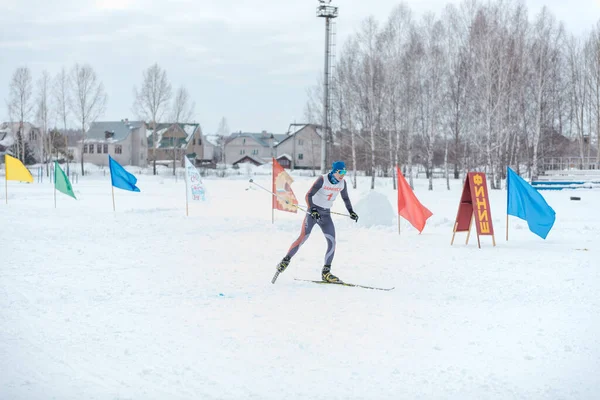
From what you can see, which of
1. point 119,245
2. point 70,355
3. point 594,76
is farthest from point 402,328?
point 594,76

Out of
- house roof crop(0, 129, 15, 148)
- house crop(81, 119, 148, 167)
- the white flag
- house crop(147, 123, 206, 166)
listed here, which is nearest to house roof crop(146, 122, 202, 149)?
house crop(147, 123, 206, 166)

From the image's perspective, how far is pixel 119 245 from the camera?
12914 millimetres

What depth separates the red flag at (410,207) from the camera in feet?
47.9

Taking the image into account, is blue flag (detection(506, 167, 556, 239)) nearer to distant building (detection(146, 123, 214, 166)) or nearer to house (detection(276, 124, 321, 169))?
distant building (detection(146, 123, 214, 166))

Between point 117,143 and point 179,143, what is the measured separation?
26.4ft

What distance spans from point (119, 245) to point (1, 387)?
27.9 feet

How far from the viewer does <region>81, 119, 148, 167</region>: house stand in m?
81.7

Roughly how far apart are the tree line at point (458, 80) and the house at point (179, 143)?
135ft

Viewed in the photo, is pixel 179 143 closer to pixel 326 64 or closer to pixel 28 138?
pixel 28 138

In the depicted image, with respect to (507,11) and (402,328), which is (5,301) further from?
(507,11)

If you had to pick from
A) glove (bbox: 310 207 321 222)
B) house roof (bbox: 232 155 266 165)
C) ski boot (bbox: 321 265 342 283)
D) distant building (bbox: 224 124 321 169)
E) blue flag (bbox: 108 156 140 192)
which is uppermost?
distant building (bbox: 224 124 321 169)

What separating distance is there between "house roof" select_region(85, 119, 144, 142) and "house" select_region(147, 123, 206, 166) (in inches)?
141

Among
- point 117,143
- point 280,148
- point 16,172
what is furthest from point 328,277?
point 280,148

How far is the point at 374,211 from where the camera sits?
16.9 metres
